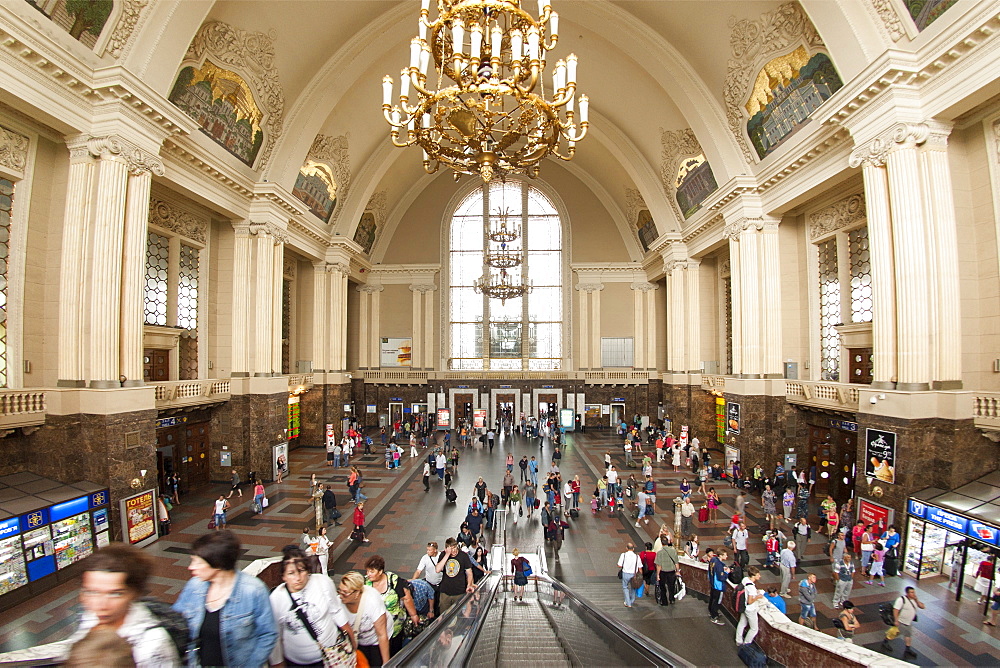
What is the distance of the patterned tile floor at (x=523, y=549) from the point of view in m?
5.56

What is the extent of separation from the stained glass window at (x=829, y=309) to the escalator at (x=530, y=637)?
10.2m

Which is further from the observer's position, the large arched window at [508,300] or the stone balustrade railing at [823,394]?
the large arched window at [508,300]

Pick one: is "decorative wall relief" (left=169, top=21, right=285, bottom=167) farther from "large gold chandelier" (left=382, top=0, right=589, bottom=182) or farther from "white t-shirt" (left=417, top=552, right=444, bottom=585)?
"white t-shirt" (left=417, top=552, right=444, bottom=585)

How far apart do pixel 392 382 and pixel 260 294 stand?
34.3 feet

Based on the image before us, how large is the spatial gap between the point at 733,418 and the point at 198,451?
50.0ft

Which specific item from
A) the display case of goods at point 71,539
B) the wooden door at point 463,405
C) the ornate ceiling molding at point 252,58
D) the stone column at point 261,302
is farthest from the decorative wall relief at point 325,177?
the display case of goods at point 71,539

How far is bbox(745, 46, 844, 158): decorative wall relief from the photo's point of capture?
9.83 metres

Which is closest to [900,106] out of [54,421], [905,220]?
[905,220]

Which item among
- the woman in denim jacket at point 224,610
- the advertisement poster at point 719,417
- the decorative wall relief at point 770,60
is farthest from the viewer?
the advertisement poster at point 719,417

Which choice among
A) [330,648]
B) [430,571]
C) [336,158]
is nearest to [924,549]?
[430,571]

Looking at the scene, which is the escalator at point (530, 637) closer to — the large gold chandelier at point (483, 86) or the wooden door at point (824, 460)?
the large gold chandelier at point (483, 86)

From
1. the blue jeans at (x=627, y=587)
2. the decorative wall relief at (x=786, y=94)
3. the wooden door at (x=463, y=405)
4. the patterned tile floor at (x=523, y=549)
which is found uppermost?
the decorative wall relief at (x=786, y=94)

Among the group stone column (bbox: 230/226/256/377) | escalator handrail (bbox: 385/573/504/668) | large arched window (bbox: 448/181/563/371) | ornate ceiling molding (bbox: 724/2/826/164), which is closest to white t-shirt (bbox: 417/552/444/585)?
escalator handrail (bbox: 385/573/504/668)

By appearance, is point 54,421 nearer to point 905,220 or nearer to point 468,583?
point 468,583
